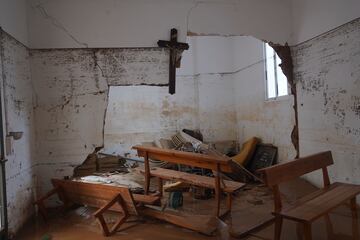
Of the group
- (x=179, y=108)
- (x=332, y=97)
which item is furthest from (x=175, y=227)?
(x=179, y=108)

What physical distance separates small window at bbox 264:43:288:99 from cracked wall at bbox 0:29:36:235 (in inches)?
173

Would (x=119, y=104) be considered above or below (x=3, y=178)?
above

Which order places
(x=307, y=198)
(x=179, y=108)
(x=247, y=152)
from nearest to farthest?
(x=307, y=198)
(x=247, y=152)
(x=179, y=108)

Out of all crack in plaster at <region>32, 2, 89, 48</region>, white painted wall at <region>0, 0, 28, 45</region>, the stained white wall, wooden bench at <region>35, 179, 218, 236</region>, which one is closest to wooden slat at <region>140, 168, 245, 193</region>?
wooden bench at <region>35, 179, 218, 236</region>

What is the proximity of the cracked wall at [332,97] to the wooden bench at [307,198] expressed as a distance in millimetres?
695

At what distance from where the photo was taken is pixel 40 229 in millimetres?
3941

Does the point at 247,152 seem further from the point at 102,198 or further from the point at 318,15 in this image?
the point at 102,198

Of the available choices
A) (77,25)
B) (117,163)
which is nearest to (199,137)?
(117,163)

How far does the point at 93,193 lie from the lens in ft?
13.5

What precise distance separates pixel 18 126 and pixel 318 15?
14.5ft

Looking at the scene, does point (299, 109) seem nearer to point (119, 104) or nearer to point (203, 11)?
point (203, 11)

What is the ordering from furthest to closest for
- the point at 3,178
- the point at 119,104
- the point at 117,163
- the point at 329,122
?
the point at 119,104 → the point at 117,163 → the point at 329,122 → the point at 3,178

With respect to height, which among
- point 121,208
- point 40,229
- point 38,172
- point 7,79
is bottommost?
point 40,229

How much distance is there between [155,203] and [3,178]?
1758 millimetres
